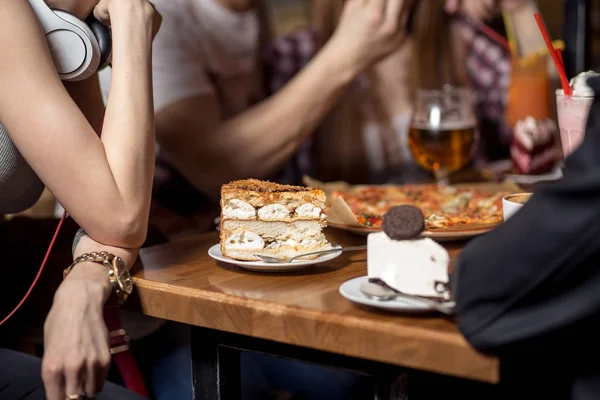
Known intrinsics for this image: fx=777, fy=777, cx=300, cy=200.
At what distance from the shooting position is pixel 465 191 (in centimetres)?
149

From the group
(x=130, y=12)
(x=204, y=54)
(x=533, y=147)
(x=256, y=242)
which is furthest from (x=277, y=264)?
(x=204, y=54)

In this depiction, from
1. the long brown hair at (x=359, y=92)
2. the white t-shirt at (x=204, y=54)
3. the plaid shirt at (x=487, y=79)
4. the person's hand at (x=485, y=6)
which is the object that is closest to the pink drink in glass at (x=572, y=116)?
the white t-shirt at (x=204, y=54)

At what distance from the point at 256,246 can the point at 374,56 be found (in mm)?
895

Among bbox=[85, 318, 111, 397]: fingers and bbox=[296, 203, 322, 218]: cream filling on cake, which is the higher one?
bbox=[296, 203, 322, 218]: cream filling on cake

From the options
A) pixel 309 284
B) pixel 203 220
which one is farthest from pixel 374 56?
pixel 309 284

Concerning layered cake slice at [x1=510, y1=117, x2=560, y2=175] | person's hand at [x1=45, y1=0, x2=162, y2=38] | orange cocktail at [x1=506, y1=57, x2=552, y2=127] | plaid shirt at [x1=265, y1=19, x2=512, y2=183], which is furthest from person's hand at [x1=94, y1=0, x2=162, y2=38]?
plaid shirt at [x1=265, y1=19, x2=512, y2=183]

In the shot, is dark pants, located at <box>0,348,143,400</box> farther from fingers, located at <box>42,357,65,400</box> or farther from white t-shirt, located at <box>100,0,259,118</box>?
white t-shirt, located at <box>100,0,259,118</box>

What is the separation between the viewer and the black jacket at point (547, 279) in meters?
0.65

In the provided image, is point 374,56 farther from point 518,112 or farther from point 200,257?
point 200,257

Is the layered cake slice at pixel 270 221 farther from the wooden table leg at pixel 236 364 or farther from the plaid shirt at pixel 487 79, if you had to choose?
the plaid shirt at pixel 487 79

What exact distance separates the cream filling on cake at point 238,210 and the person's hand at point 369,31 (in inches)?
32.6

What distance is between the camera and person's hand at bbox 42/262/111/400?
0.86 meters

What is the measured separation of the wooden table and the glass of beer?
23.3 inches

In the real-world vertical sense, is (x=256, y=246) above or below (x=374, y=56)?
below
